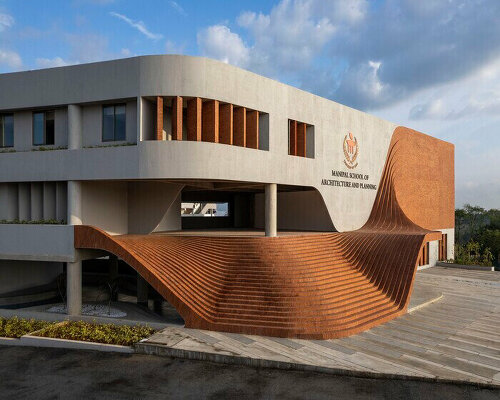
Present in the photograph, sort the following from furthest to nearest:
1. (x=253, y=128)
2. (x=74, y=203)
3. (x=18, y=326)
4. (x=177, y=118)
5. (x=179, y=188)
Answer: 1. (x=179, y=188)
2. (x=253, y=128)
3. (x=74, y=203)
4. (x=177, y=118)
5. (x=18, y=326)

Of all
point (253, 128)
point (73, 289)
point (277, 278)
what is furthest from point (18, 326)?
point (253, 128)

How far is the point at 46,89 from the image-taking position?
19.7m

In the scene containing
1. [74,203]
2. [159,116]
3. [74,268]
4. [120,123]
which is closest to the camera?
[159,116]

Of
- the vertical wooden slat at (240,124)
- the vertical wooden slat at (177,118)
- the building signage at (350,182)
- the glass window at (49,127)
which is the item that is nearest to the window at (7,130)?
the glass window at (49,127)

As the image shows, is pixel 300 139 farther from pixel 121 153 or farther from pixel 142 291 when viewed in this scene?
pixel 142 291

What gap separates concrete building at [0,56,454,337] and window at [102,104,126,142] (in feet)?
0.16

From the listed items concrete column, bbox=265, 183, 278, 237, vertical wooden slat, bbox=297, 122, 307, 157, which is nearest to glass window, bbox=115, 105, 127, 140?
concrete column, bbox=265, 183, 278, 237

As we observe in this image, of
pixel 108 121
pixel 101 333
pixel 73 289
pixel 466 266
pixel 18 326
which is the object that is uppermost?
pixel 108 121

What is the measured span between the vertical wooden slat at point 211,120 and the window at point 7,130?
10.6 metres

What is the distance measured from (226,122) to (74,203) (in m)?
8.39

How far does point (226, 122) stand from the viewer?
19.9 m

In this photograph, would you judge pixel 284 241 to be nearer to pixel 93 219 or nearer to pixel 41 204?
pixel 93 219

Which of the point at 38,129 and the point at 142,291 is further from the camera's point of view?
the point at 142,291

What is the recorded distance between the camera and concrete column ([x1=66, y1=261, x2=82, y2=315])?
18.4 m
